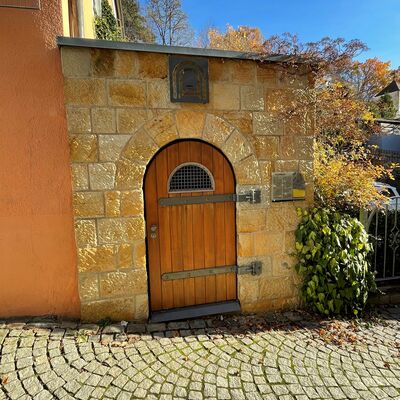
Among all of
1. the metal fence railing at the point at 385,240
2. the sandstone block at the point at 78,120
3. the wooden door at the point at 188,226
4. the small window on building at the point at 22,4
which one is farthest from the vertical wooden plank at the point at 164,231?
the metal fence railing at the point at 385,240

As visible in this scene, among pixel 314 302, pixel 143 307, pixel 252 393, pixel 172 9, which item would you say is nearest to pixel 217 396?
pixel 252 393

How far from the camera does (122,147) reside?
307cm

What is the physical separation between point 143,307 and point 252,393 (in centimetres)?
148

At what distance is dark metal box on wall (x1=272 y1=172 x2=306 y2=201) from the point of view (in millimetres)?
3543

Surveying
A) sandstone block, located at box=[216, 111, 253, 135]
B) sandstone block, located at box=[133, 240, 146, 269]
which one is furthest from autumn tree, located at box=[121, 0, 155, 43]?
sandstone block, located at box=[133, 240, 146, 269]

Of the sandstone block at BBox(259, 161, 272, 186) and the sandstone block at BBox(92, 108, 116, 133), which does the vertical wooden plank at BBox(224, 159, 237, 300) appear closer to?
the sandstone block at BBox(259, 161, 272, 186)

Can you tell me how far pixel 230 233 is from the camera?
357 centimetres

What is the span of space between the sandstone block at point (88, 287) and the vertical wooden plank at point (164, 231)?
738mm

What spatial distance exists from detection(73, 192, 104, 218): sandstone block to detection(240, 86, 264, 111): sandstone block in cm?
192

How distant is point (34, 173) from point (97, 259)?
1.10m

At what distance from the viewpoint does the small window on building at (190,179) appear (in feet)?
11.0

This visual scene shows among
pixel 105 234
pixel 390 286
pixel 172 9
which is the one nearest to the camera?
pixel 105 234

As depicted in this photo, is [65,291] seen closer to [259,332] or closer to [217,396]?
[217,396]

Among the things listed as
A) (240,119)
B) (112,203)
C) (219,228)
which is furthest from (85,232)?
(240,119)
